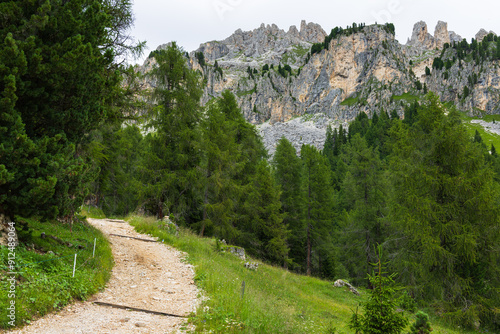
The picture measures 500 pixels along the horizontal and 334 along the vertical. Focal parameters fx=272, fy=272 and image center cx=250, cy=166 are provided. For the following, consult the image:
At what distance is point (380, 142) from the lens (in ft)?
224

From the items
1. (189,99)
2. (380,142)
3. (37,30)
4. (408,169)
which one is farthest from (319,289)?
(380,142)

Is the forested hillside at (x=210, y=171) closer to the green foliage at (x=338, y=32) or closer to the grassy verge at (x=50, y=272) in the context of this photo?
the grassy verge at (x=50, y=272)

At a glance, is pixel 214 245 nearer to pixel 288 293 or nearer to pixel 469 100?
pixel 288 293

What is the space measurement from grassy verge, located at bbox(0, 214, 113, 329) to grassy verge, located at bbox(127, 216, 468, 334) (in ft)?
8.42

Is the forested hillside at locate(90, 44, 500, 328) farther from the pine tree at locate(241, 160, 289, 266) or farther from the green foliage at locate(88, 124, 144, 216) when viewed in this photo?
the green foliage at locate(88, 124, 144, 216)

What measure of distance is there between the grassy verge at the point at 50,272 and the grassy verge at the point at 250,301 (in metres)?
2.57

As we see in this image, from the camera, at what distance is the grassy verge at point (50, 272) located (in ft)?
15.2

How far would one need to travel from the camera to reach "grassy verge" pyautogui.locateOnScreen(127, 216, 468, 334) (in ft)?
17.2

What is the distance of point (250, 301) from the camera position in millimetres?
6391

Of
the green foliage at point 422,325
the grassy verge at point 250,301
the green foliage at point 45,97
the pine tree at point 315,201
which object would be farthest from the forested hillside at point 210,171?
the green foliage at point 422,325

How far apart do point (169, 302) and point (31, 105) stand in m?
5.32

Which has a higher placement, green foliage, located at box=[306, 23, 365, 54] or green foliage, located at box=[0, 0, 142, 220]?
green foliage, located at box=[306, 23, 365, 54]

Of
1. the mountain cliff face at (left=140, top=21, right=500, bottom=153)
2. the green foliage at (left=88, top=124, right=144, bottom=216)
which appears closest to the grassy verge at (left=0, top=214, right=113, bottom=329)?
the green foliage at (left=88, top=124, right=144, bottom=216)

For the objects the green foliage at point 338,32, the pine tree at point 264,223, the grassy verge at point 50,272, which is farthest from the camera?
the green foliage at point 338,32
